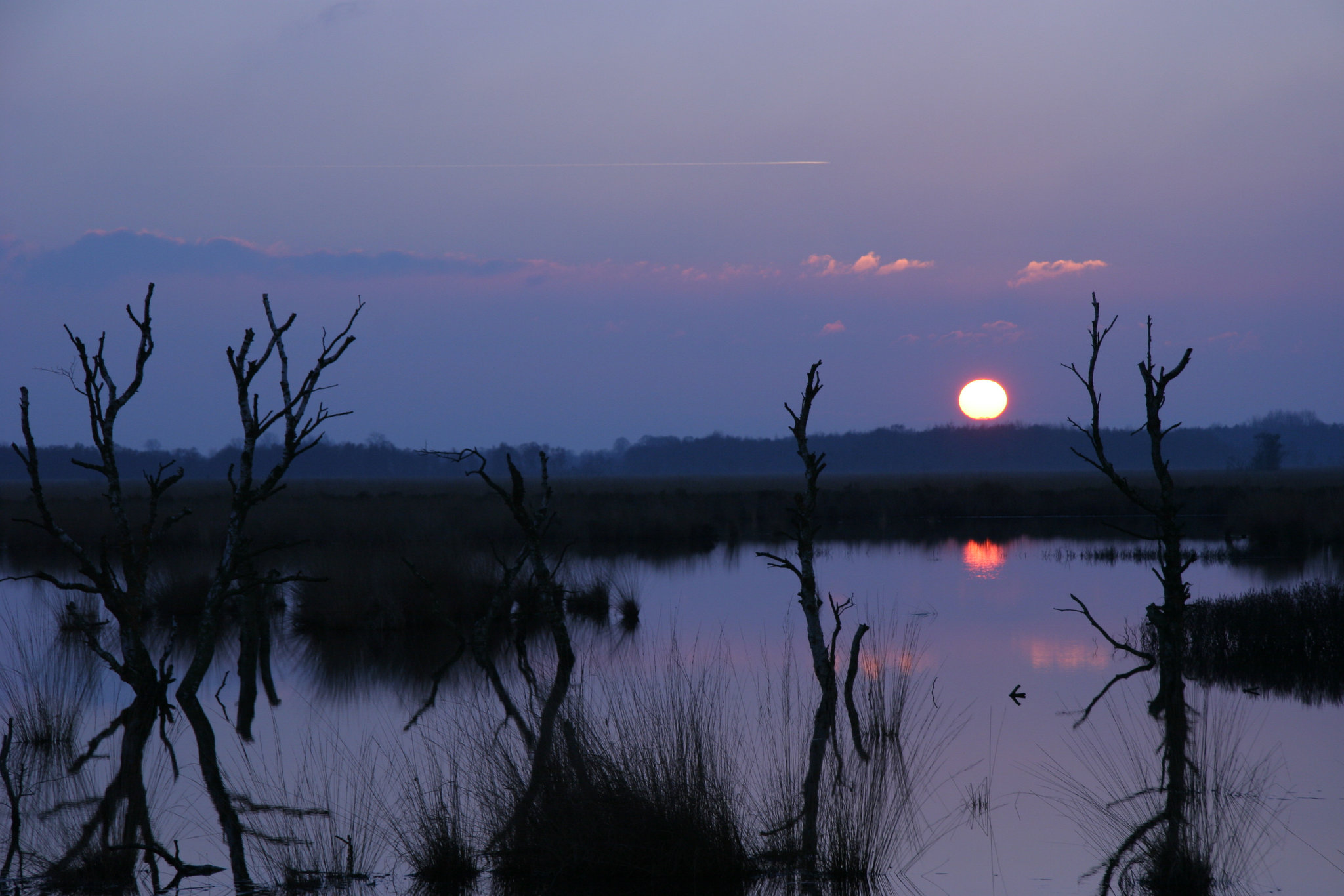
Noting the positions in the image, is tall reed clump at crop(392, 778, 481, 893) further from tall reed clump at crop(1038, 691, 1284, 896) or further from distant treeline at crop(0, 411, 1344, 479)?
distant treeline at crop(0, 411, 1344, 479)

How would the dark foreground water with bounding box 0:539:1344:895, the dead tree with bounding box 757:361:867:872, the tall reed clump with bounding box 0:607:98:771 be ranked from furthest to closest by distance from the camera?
the tall reed clump with bounding box 0:607:98:771 < the dead tree with bounding box 757:361:867:872 < the dark foreground water with bounding box 0:539:1344:895

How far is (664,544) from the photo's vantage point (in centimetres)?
3066

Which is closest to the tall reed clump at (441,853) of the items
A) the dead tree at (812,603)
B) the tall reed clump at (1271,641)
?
the dead tree at (812,603)

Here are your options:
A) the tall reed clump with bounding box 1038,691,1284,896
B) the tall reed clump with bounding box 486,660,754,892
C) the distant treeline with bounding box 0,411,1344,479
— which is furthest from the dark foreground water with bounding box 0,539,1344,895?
the distant treeline with bounding box 0,411,1344,479

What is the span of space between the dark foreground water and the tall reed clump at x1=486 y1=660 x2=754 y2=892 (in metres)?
0.52

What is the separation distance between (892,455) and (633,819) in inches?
6969

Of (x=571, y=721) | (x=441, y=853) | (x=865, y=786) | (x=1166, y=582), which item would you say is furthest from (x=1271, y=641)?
(x=441, y=853)

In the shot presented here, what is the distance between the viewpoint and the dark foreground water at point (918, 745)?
6074mm

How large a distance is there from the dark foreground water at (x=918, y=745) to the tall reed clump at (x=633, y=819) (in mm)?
518

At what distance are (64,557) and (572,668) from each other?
1815cm

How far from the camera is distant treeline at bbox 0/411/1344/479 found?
158 metres

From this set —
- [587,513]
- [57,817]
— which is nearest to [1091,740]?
[57,817]

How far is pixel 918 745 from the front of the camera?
28.6 feet

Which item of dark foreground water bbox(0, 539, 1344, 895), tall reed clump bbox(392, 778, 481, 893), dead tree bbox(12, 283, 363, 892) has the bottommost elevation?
dark foreground water bbox(0, 539, 1344, 895)
